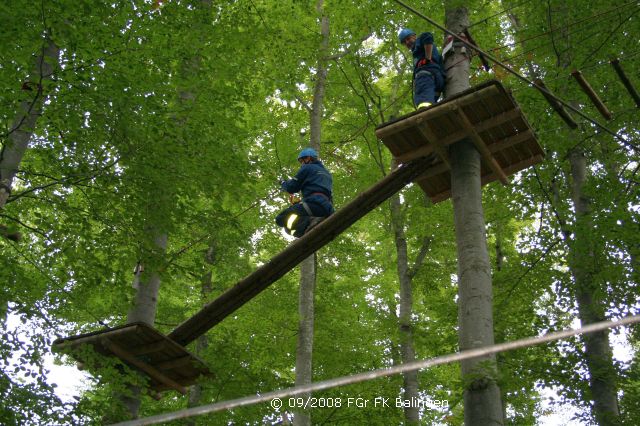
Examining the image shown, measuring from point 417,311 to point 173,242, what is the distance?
7624 mm

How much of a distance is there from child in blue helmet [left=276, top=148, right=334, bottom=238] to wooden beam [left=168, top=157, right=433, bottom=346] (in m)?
1.35

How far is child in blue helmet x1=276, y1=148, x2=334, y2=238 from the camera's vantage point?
27.1 feet

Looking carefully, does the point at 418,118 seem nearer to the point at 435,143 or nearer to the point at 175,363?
the point at 435,143

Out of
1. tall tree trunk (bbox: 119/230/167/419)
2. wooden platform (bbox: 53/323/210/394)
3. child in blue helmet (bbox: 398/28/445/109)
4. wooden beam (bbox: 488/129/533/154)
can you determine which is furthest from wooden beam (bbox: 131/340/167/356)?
wooden beam (bbox: 488/129/533/154)

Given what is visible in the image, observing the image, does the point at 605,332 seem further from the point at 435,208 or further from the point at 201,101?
the point at 201,101

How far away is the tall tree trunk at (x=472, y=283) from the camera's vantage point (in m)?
4.48

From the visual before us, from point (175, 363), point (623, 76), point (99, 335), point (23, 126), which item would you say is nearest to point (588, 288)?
point (623, 76)

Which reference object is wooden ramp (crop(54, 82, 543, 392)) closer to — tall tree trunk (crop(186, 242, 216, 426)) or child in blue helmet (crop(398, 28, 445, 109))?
child in blue helmet (crop(398, 28, 445, 109))

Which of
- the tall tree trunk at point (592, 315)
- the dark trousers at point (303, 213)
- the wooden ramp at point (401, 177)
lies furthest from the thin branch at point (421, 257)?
the wooden ramp at point (401, 177)

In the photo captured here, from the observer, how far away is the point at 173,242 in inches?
400

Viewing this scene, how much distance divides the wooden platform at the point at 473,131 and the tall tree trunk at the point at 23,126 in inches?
118

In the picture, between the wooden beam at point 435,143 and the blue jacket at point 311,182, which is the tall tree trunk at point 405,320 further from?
the wooden beam at point 435,143

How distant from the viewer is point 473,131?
5.75 metres

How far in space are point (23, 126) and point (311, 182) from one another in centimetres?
382
